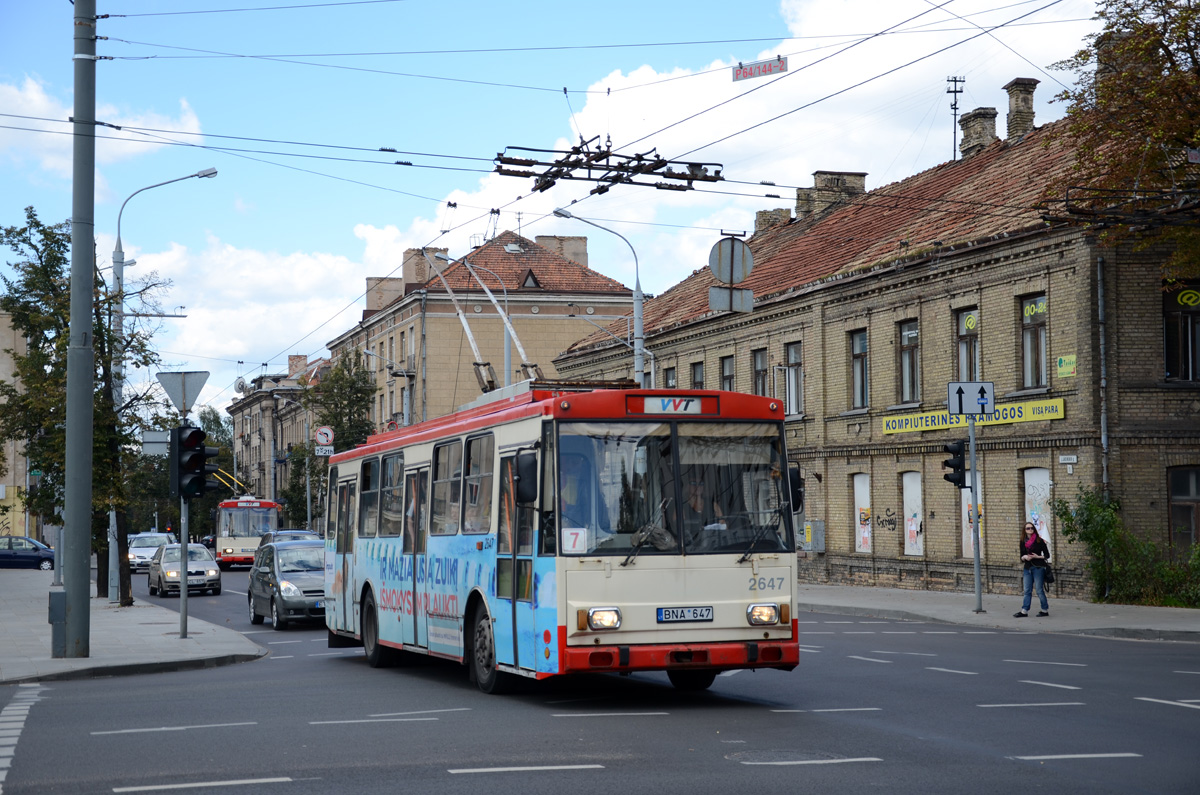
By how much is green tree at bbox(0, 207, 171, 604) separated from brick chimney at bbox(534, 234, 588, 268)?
45713mm

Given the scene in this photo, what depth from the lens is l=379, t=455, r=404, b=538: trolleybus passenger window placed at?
17109 millimetres

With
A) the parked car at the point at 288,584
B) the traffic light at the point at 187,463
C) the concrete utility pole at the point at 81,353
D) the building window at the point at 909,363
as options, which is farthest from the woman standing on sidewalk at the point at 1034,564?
the concrete utility pole at the point at 81,353

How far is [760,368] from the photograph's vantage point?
41.6 m

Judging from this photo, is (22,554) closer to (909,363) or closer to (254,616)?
(254,616)

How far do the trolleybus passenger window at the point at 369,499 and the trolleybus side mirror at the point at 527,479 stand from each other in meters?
5.94

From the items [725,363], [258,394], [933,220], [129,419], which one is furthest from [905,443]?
[258,394]

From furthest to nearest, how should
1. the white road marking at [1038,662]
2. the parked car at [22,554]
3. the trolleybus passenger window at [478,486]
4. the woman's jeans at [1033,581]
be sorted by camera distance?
the parked car at [22,554] < the woman's jeans at [1033,581] < the white road marking at [1038,662] < the trolleybus passenger window at [478,486]

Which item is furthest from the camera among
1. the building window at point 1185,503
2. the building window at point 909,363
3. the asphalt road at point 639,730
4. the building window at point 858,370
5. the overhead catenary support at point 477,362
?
the building window at point 858,370

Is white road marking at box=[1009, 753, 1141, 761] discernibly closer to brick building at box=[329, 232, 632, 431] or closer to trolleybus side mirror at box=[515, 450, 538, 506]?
trolleybus side mirror at box=[515, 450, 538, 506]

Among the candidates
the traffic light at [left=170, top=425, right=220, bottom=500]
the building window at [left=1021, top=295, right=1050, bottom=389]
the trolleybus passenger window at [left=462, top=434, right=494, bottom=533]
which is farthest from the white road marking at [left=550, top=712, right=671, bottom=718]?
the building window at [left=1021, top=295, right=1050, bottom=389]

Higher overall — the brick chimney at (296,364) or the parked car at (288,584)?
the brick chimney at (296,364)

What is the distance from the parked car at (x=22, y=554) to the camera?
64.0 meters

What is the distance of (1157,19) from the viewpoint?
23203 millimetres

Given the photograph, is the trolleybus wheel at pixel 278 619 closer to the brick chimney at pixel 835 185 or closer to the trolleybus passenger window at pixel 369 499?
the trolleybus passenger window at pixel 369 499
